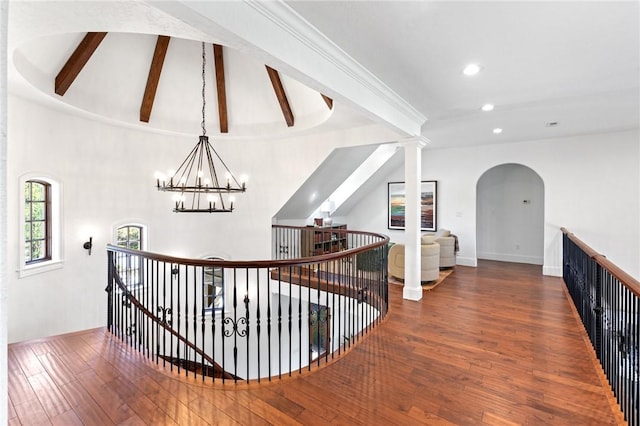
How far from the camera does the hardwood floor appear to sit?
2168 millimetres

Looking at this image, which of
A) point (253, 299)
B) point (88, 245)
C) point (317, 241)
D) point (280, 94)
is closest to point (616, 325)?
point (280, 94)

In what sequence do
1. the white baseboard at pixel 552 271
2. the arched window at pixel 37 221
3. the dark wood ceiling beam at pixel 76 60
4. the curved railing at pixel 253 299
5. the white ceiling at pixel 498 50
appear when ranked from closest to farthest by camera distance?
1. the white ceiling at pixel 498 50
2. the curved railing at pixel 253 299
3. the dark wood ceiling beam at pixel 76 60
4. the arched window at pixel 37 221
5. the white baseboard at pixel 552 271

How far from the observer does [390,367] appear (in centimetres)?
284

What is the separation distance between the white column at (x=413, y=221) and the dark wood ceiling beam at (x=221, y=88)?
11.2 feet

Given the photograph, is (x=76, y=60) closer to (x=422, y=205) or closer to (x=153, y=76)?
(x=153, y=76)

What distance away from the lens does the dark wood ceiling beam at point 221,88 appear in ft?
16.4

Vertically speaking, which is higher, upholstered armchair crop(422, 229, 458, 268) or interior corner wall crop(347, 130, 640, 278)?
interior corner wall crop(347, 130, 640, 278)

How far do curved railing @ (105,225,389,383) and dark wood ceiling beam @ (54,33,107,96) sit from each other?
2.41 meters

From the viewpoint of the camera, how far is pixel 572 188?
240 inches

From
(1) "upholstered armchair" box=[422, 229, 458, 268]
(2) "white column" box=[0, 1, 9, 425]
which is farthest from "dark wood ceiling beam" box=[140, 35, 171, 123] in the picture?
(1) "upholstered armchair" box=[422, 229, 458, 268]

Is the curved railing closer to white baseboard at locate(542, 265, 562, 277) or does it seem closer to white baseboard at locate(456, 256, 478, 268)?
white baseboard at locate(456, 256, 478, 268)

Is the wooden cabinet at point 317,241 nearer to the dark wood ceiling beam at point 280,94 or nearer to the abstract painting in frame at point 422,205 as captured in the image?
the abstract painting in frame at point 422,205

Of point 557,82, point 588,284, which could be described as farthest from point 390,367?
point 557,82

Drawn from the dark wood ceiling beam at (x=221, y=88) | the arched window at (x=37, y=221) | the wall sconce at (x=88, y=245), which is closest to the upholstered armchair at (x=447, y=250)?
the dark wood ceiling beam at (x=221, y=88)
